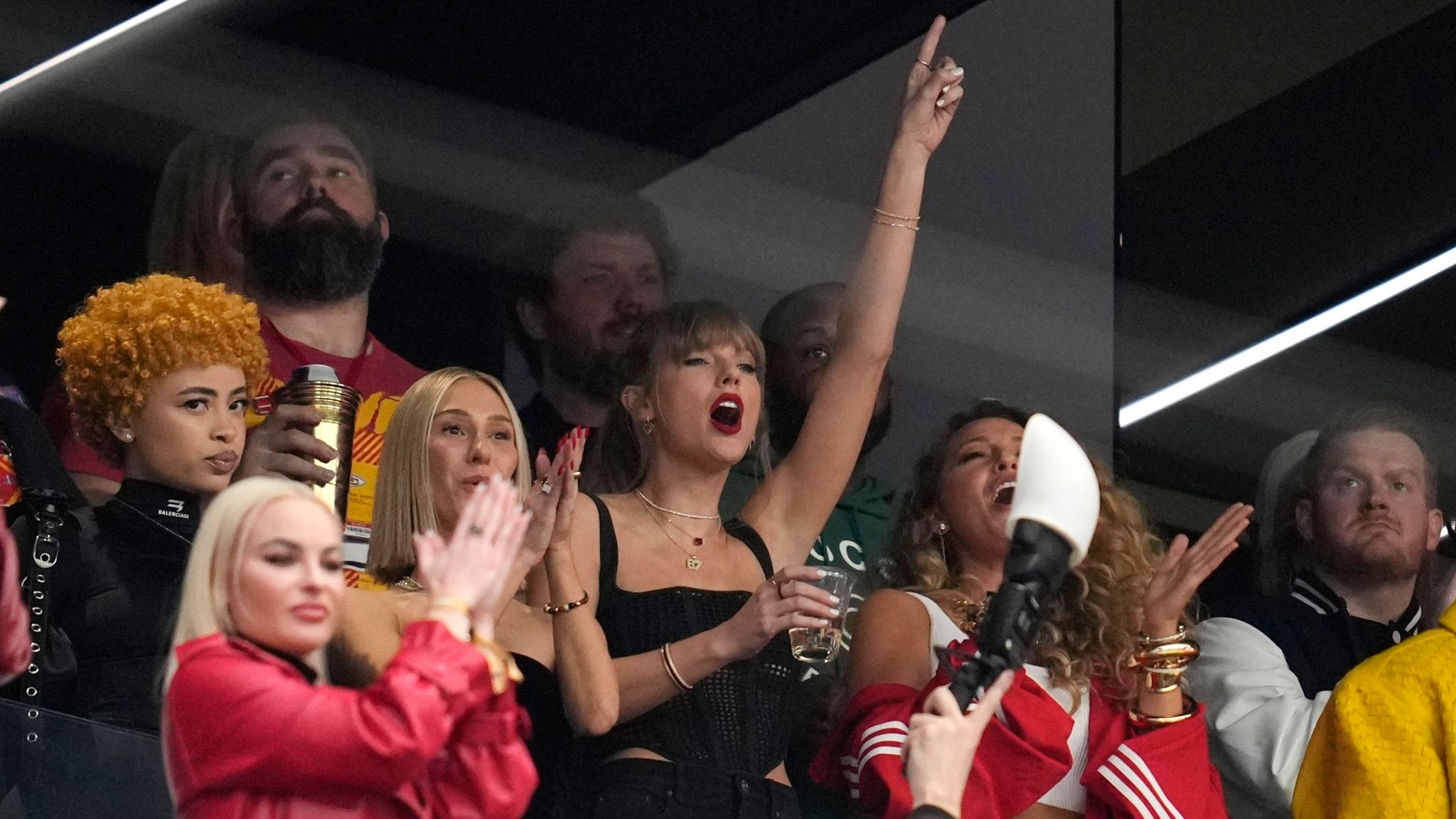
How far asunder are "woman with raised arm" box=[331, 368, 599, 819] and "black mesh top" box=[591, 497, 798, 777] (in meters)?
0.10

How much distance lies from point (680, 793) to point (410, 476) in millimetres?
627

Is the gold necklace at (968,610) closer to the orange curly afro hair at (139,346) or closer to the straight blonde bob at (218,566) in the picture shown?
→ the orange curly afro hair at (139,346)

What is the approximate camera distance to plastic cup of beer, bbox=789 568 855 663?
298 centimetres

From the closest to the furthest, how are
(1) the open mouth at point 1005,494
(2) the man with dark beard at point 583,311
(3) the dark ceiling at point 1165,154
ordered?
(1) the open mouth at point 1005,494 → (2) the man with dark beard at point 583,311 → (3) the dark ceiling at point 1165,154

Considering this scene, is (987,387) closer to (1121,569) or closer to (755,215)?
(755,215)

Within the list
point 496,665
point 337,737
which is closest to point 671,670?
point 496,665

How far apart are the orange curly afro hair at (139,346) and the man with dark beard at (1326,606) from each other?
1685mm

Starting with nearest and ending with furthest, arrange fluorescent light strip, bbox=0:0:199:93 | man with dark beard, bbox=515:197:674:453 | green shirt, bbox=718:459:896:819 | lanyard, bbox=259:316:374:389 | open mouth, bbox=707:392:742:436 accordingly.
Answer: open mouth, bbox=707:392:742:436 < green shirt, bbox=718:459:896:819 < lanyard, bbox=259:316:374:389 < man with dark beard, bbox=515:197:674:453 < fluorescent light strip, bbox=0:0:199:93

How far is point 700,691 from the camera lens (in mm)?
3168

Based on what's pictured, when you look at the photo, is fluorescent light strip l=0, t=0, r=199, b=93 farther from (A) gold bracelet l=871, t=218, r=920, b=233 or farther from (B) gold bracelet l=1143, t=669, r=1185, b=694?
(B) gold bracelet l=1143, t=669, r=1185, b=694

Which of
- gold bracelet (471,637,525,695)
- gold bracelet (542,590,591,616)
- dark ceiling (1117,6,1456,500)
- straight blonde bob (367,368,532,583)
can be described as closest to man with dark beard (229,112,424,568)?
straight blonde bob (367,368,532,583)

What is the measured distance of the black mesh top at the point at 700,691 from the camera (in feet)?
10.2

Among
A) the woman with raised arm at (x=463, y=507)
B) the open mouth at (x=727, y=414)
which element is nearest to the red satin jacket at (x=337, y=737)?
the woman with raised arm at (x=463, y=507)

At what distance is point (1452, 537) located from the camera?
4379mm
